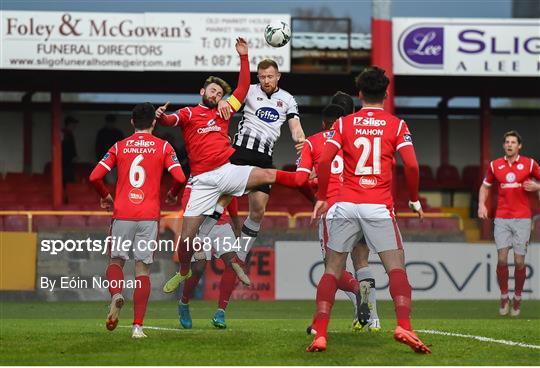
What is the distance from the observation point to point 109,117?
2806 cm

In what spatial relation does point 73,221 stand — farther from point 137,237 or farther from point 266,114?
point 137,237

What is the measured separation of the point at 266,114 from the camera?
12.1m

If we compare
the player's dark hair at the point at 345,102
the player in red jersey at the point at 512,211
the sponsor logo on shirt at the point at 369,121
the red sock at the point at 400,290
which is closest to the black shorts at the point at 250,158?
the player's dark hair at the point at 345,102

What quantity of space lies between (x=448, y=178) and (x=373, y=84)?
71.8 ft

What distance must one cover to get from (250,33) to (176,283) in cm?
1345

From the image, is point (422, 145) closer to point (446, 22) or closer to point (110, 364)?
point (446, 22)

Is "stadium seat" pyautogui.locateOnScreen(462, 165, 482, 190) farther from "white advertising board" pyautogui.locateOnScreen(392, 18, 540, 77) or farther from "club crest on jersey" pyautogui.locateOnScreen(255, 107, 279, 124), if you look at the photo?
"club crest on jersey" pyautogui.locateOnScreen(255, 107, 279, 124)

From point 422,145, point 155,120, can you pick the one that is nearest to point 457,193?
point 422,145

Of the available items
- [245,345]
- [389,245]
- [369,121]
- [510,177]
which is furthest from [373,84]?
[510,177]

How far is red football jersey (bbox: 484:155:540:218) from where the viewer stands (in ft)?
50.7

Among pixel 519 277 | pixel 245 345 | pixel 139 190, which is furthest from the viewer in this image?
pixel 519 277

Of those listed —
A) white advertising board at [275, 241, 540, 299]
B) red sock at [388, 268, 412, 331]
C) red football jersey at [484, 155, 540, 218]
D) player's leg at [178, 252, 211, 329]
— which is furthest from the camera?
white advertising board at [275, 241, 540, 299]

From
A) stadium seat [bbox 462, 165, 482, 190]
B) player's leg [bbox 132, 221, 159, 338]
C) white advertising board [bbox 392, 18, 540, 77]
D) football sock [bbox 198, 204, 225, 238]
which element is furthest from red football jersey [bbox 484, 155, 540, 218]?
stadium seat [bbox 462, 165, 482, 190]

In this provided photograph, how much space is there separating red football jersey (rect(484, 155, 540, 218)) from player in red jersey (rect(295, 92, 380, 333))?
4.87 metres
